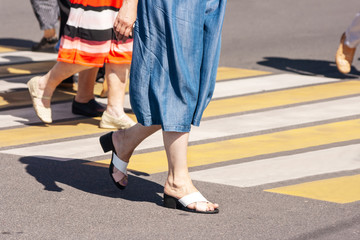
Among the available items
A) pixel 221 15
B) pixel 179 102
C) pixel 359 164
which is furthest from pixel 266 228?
pixel 359 164

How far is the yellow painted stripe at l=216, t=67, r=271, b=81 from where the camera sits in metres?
9.23

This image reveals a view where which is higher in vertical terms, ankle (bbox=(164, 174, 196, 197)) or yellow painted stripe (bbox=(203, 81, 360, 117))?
ankle (bbox=(164, 174, 196, 197))

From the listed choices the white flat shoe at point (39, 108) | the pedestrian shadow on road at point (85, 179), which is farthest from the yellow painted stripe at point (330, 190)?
the white flat shoe at point (39, 108)

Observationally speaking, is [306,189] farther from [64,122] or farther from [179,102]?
[64,122]

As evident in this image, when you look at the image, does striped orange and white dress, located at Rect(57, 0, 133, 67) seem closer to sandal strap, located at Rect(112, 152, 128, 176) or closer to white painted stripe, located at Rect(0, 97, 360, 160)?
white painted stripe, located at Rect(0, 97, 360, 160)

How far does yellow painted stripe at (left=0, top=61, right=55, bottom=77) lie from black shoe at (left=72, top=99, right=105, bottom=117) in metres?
2.23

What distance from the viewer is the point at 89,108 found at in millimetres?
7262

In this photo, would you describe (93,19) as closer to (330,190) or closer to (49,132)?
(49,132)

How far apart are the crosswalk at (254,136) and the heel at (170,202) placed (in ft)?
1.81

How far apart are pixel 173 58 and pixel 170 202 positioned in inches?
29.6

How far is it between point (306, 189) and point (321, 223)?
636 millimetres

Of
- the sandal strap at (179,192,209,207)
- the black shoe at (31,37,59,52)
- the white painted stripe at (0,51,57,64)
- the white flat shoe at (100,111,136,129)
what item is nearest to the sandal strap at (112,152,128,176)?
the sandal strap at (179,192,209,207)

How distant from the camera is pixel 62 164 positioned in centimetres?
567

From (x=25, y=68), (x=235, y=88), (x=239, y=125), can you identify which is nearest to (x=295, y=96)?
(x=235, y=88)
